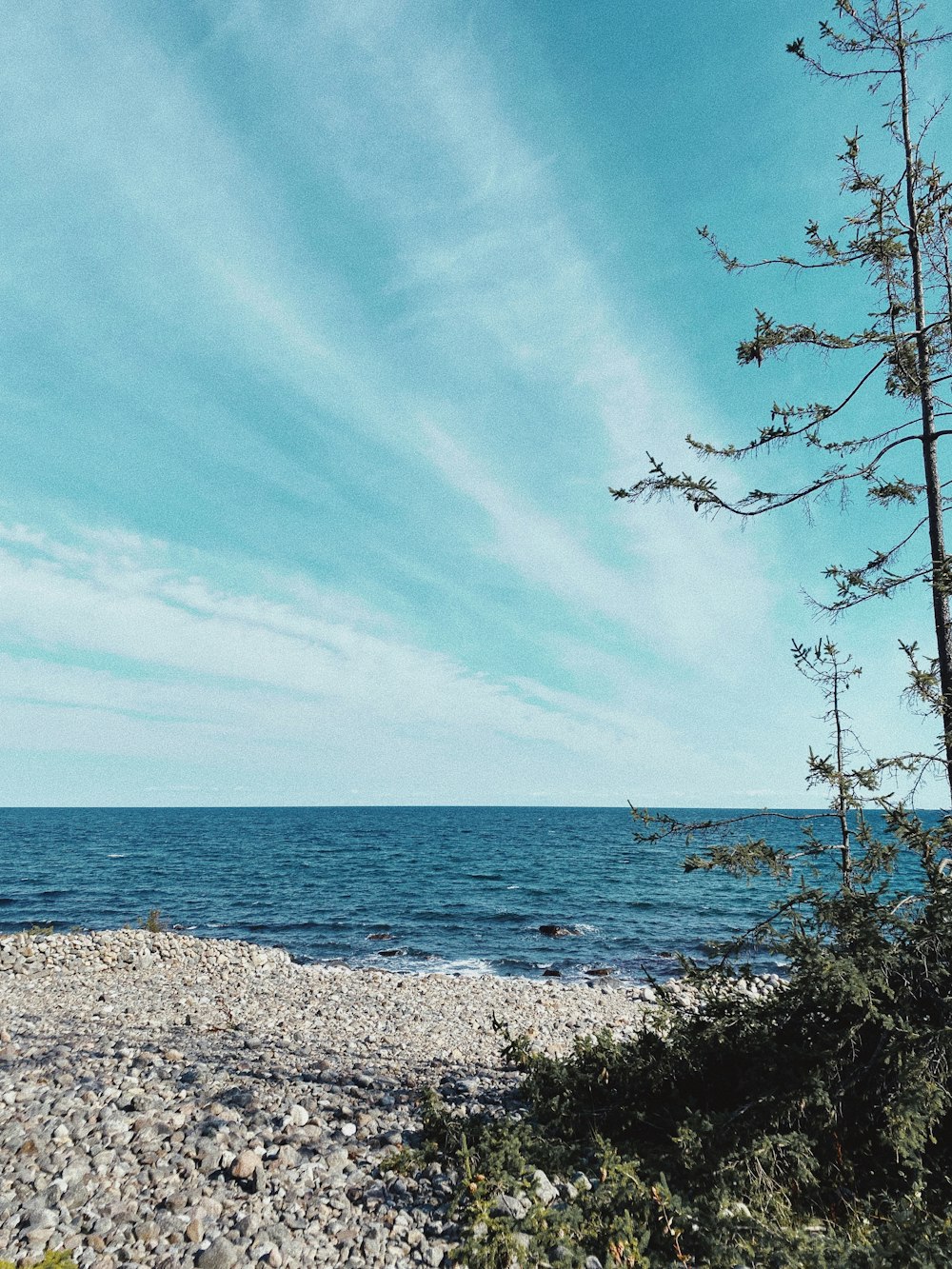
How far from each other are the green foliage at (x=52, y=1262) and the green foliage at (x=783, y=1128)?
9.12ft

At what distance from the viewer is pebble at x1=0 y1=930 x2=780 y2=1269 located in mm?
5484

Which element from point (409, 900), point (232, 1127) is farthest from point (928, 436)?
point (409, 900)

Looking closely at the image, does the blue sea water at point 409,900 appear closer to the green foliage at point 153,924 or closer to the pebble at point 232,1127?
the green foliage at point 153,924

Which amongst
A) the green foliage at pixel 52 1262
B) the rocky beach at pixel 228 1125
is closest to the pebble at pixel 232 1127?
the rocky beach at pixel 228 1125

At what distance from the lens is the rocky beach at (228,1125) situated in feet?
18.0

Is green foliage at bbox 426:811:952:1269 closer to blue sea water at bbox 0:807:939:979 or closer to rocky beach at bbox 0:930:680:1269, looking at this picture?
rocky beach at bbox 0:930:680:1269

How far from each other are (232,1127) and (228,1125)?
0.19 feet

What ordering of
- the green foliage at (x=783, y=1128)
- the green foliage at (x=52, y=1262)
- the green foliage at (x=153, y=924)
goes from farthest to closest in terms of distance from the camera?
the green foliage at (x=153, y=924)
the green foliage at (x=783, y=1128)
the green foliage at (x=52, y=1262)

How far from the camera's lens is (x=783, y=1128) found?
6.42 metres

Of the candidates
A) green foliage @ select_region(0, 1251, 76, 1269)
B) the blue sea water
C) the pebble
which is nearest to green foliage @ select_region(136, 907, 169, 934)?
the blue sea water

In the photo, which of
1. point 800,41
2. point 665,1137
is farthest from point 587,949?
point 800,41

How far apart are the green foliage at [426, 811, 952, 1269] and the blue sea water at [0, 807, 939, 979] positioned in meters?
4.63

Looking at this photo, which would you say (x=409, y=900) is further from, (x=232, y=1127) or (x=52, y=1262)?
(x=52, y=1262)

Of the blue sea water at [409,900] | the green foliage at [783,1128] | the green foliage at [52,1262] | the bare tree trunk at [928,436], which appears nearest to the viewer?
the green foliage at [52,1262]
